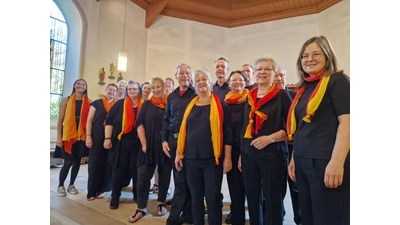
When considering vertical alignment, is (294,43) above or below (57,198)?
above

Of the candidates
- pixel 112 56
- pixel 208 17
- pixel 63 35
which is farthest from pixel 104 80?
pixel 208 17

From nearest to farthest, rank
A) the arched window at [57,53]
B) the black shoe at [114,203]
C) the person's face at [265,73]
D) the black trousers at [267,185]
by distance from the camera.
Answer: the black trousers at [267,185]
the person's face at [265,73]
the black shoe at [114,203]
the arched window at [57,53]

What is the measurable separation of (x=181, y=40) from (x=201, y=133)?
6.75m

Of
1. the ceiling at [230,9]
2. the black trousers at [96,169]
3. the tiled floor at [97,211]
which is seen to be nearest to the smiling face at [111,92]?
the black trousers at [96,169]

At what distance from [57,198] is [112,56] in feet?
14.7

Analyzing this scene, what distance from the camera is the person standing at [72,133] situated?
3.10m

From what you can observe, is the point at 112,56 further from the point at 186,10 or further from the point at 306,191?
the point at 306,191

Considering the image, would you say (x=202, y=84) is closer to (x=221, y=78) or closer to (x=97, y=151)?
(x=221, y=78)

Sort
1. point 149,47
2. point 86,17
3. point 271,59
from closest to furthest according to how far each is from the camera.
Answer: point 271,59 < point 86,17 < point 149,47

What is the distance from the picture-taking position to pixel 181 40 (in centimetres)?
810

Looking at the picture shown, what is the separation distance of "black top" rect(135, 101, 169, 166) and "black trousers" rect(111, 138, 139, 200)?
22 centimetres

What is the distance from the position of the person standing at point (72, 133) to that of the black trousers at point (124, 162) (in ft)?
2.56

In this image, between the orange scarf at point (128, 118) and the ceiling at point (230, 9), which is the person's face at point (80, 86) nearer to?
the orange scarf at point (128, 118)

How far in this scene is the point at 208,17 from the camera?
850cm
